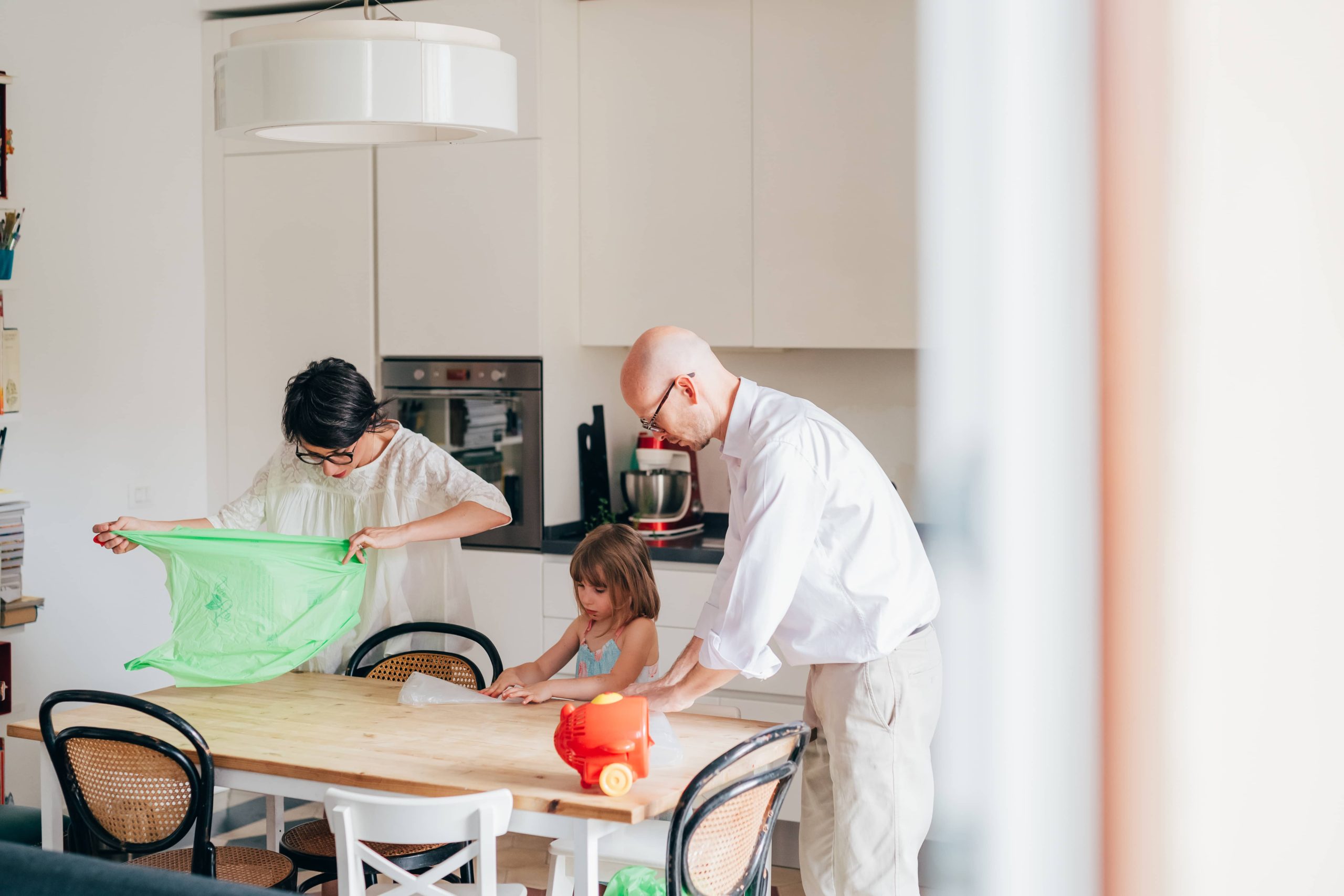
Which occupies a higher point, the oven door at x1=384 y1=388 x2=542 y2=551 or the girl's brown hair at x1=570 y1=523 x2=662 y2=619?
the oven door at x1=384 y1=388 x2=542 y2=551

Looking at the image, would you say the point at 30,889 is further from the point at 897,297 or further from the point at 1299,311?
the point at 897,297

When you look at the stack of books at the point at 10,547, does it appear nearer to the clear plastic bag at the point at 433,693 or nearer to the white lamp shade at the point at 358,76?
the clear plastic bag at the point at 433,693

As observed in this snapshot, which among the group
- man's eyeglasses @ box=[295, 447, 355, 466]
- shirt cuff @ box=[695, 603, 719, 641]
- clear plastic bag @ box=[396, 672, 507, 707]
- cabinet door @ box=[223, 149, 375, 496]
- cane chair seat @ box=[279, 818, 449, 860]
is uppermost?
cabinet door @ box=[223, 149, 375, 496]

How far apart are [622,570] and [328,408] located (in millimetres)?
701

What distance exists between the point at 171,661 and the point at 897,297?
2.14m

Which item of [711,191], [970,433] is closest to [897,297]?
[711,191]

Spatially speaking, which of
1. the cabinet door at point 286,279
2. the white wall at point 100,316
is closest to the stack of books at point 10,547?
the white wall at point 100,316

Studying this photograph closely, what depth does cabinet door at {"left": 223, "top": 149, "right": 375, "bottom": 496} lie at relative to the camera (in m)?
3.83

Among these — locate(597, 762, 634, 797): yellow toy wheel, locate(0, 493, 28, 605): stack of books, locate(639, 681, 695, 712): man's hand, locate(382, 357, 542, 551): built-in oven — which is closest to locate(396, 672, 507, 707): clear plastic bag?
locate(639, 681, 695, 712): man's hand

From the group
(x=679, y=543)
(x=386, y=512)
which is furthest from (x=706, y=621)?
(x=679, y=543)

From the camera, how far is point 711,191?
364 cm

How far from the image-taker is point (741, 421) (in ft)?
6.44

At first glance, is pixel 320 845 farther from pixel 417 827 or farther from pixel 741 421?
pixel 741 421

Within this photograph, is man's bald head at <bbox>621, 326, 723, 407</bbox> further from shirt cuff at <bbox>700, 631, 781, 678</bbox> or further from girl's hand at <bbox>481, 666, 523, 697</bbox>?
girl's hand at <bbox>481, 666, 523, 697</bbox>
